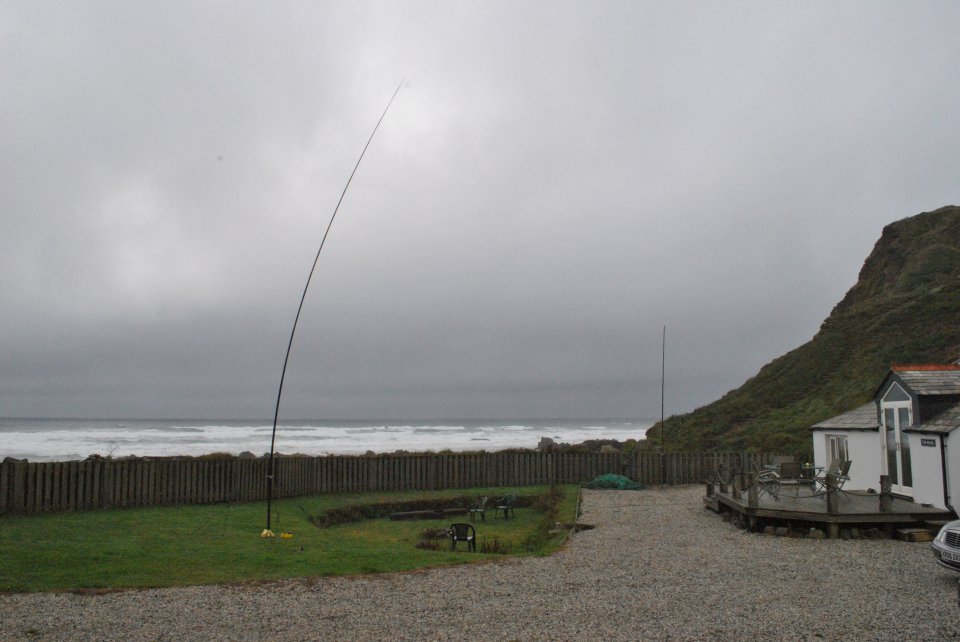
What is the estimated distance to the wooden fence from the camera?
575 inches

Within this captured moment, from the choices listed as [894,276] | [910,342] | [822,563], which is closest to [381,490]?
[822,563]

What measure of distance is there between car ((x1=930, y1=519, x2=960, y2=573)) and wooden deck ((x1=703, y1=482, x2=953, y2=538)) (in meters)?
3.91

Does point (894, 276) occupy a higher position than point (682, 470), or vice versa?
point (894, 276)

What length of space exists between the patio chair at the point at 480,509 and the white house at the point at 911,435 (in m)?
8.83

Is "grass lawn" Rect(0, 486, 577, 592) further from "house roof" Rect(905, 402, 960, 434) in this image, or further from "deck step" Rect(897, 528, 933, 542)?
"house roof" Rect(905, 402, 960, 434)

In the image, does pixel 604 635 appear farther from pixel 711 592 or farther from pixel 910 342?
pixel 910 342

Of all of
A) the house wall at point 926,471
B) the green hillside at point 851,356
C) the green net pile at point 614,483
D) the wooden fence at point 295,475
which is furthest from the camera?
the green hillside at point 851,356

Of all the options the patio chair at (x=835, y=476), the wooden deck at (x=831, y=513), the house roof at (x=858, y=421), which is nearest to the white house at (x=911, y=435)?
the house roof at (x=858, y=421)

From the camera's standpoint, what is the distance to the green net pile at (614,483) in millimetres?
22672

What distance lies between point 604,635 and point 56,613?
5.58 metres

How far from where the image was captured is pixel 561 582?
363 inches

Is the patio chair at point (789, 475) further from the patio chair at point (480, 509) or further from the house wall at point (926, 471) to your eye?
the patio chair at point (480, 509)

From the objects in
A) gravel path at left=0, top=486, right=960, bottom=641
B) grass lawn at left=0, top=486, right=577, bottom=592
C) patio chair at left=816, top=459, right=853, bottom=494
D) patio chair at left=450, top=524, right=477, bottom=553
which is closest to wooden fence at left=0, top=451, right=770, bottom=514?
grass lawn at left=0, top=486, right=577, bottom=592

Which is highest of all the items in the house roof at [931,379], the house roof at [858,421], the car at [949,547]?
the house roof at [931,379]
